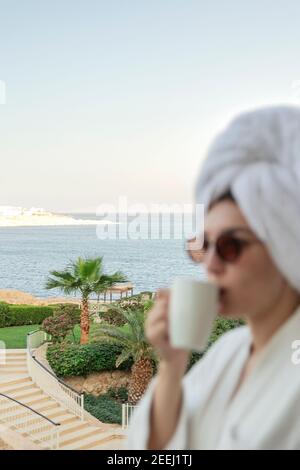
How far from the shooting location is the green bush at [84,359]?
10469mm

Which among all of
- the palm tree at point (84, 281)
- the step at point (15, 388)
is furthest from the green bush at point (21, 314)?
the step at point (15, 388)

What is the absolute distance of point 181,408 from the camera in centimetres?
87

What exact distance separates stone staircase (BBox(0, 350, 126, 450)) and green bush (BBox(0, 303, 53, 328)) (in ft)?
15.5

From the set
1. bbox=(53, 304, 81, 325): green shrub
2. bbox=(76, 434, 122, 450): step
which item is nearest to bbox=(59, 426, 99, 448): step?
bbox=(76, 434, 122, 450): step

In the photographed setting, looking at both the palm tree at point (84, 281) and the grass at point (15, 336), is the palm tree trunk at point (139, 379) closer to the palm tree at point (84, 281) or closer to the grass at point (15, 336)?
the palm tree at point (84, 281)

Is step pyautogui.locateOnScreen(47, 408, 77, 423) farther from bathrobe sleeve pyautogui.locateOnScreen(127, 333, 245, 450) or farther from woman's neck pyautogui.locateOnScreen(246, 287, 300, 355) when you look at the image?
woman's neck pyautogui.locateOnScreen(246, 287, 300, 355)

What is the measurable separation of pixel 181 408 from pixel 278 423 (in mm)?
153

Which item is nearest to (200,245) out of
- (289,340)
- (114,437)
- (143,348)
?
(289,340)

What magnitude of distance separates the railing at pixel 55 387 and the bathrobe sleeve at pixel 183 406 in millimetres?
7985

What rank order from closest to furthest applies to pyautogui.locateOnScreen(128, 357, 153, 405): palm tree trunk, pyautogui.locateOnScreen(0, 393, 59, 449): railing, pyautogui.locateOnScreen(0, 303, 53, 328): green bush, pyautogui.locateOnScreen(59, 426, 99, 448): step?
pyautogui.locateOnScreen(0, 393, 59, 449): railing, pyautogui.locateOnScreen(59, 426, 99, 448): step, pyautogui.locateOnScreen(128, 357, 153, 405): palm tree trunk, pyautogui.locateOnScreen(0, 303, 53, 328): green bush

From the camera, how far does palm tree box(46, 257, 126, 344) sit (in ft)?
39.0

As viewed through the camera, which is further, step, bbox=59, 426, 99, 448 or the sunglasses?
step, bbox=59, 426, 99, 448

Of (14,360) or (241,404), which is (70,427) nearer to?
(14,360)
